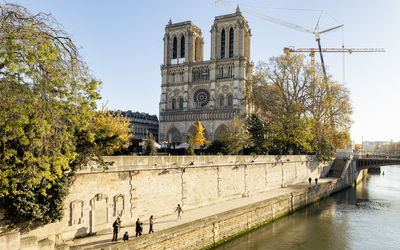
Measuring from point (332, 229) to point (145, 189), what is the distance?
11873mm

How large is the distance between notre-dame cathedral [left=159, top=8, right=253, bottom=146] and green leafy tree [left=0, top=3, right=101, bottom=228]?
46.4 metres

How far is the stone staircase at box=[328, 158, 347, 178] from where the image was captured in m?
40.9

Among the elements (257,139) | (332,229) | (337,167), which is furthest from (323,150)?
(332,229)

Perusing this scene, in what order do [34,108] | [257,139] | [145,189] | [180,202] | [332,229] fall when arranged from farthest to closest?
[257,139] < [332,229] < [180,202] < [145,189] < [34,108]

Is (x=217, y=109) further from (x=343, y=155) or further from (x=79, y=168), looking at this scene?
(x=79, y=168)

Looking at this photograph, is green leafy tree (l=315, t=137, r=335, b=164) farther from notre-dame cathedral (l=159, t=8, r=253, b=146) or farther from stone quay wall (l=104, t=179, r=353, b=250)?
notre-dame cathedral (l=159, t=8, r=253, b=146)

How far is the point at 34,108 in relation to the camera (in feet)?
31.3

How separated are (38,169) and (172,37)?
191 feet

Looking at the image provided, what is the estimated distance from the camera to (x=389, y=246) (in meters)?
16.9

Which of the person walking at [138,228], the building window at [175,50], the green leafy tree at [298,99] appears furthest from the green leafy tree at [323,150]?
the building window at [175,50]

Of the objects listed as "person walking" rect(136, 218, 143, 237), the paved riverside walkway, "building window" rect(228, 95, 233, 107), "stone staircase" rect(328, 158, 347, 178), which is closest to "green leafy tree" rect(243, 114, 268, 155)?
Result: the paved riverside walkway

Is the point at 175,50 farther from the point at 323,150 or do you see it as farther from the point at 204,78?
the point at 323,150

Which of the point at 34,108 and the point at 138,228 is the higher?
the point at 34,108

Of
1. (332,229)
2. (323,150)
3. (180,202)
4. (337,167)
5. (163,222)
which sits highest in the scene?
(323,150)
